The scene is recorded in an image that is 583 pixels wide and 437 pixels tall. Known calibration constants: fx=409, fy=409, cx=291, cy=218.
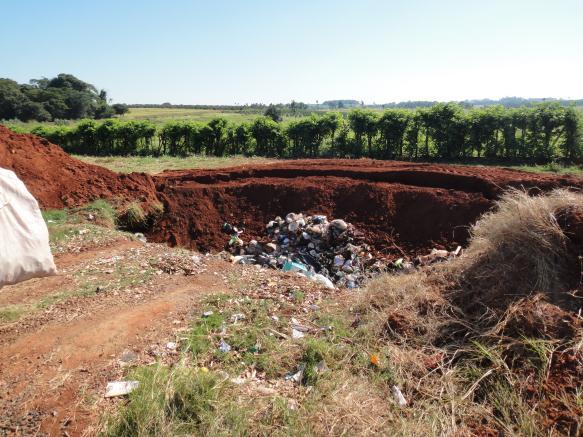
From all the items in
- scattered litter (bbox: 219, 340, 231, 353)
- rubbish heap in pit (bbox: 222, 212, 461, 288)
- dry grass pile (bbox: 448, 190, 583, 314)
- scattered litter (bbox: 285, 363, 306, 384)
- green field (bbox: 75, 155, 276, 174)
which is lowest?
rubbish heap in pit (bbox: 222, 212, 461, 288)

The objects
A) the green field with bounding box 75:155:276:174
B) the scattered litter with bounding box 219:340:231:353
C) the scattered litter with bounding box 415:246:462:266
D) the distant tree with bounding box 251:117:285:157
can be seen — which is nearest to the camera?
the scattered litter with bounding box 219:340:231:353

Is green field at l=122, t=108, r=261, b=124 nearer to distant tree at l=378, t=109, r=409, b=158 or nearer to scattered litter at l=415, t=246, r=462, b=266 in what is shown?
distant tree at l=378, t=109, r=409, b=158

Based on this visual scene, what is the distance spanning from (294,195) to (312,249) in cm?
210

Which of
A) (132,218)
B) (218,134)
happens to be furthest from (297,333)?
(218,134)

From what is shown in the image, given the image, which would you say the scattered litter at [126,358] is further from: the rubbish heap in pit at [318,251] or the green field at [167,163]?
the green field at [167,163]

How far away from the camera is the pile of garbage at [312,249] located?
7.48 meters

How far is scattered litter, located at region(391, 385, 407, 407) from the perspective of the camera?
3262 mm

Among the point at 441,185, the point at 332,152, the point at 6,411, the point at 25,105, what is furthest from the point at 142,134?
the point at 25,105

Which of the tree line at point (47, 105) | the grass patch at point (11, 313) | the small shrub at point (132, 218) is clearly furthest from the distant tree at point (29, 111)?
the grass patch at point (11, 313)

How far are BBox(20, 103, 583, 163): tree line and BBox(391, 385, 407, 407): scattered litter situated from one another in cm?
1470

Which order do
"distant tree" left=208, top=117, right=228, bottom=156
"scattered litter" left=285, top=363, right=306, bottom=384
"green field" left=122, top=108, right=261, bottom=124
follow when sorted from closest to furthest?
"scattered litter" left=285, top=363, right=306, bottom=384, "distant tree" left=208, top=117, right=228, bottom=156, "green field" left=122, top=108, right=261, bottom=124

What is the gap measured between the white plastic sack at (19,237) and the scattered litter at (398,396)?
9.36ft

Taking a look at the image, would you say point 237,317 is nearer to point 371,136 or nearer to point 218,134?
point 371,136

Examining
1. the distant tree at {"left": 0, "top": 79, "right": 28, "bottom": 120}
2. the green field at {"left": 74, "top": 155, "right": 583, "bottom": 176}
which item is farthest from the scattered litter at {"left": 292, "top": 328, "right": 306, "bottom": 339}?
the distant tree at {"left": 0, "top": 79, "right": 28, "bottom": 120}
